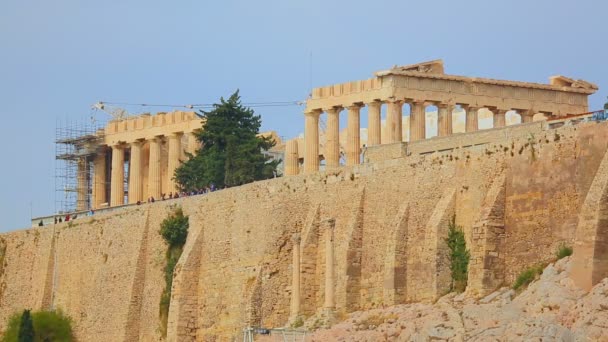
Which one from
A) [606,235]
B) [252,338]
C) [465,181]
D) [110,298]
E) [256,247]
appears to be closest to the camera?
[606,235]

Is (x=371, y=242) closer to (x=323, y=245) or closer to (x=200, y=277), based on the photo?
(x=323, y=245)

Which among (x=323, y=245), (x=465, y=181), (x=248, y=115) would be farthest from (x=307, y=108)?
(x=465, y=181)

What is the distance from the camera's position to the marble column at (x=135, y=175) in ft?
314

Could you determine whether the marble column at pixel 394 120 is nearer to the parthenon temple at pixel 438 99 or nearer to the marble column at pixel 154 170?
the parthenon temple at pixel 438 99

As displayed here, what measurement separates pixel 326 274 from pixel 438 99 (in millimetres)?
16879

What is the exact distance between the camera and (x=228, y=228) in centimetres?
7281

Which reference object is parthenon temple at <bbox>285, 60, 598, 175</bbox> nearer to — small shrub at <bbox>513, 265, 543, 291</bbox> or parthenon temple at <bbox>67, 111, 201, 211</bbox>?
parthenon temple at <bbox>67, 111, 201, 211</bbox>

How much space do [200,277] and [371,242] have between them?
33.7ft

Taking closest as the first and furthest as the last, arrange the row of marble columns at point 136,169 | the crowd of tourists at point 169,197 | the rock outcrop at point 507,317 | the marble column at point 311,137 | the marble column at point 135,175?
the rock outcrop at point 507,317, the crowd of tourists at point 169,197, the marble column at point 311,137, the row of marble columns at point 136,169, the marble column at point 135,175

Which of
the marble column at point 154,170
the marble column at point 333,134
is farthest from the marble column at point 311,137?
the marble column at point 154,170

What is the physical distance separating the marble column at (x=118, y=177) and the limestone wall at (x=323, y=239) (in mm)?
10418

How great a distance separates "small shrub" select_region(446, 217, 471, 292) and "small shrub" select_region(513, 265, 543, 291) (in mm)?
2855

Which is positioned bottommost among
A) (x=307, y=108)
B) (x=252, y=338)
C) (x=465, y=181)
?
(x=252, y=338)

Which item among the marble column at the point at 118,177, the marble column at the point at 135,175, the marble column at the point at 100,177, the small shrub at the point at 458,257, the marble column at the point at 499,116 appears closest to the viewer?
the small shrub at the point at 458,257
